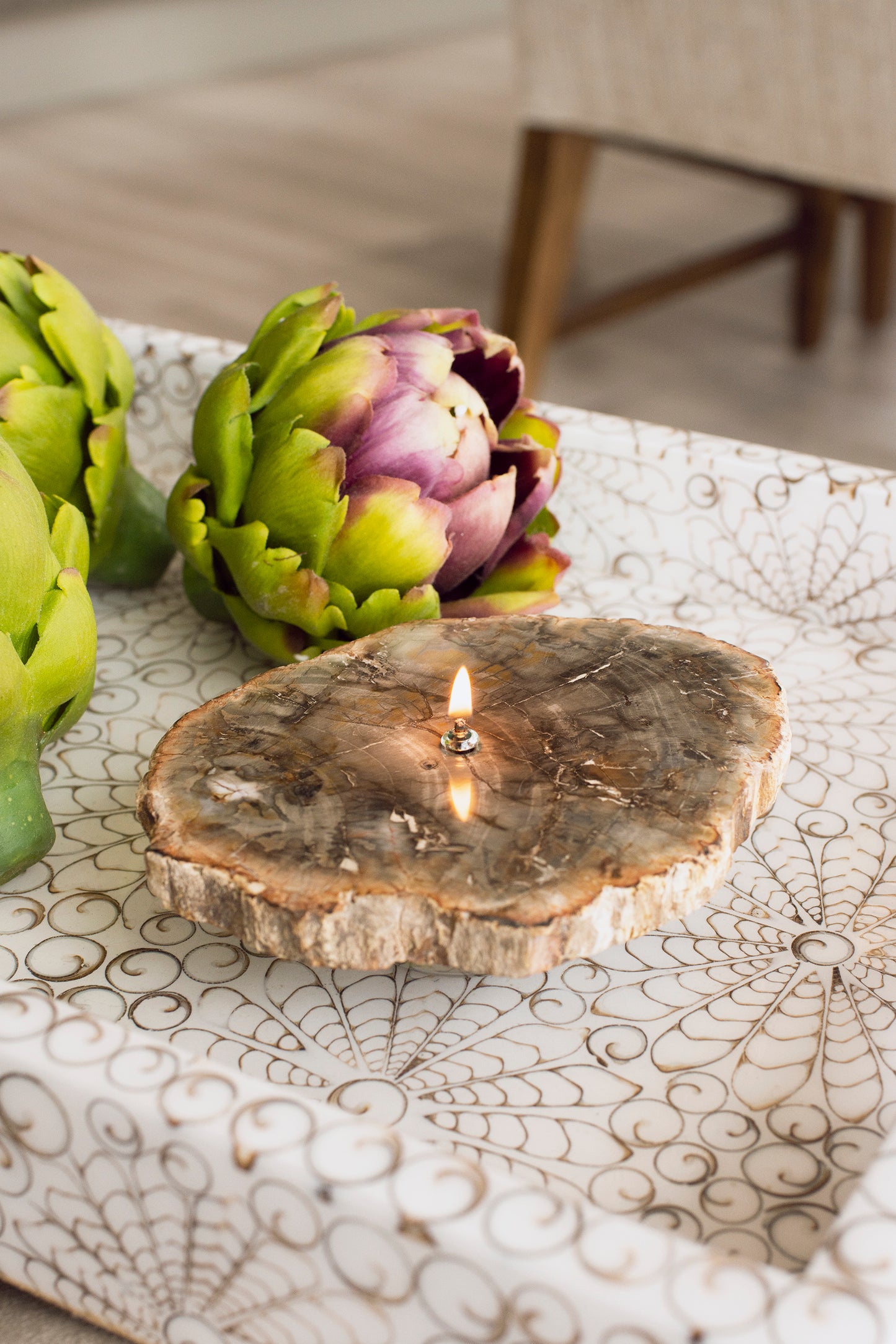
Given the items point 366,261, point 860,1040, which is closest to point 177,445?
point 860,1040

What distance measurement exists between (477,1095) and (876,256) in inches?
59.6

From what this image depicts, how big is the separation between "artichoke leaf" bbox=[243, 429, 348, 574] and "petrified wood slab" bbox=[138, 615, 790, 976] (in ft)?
0.15

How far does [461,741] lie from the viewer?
400 mm

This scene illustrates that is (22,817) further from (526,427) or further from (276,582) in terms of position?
(526,427)

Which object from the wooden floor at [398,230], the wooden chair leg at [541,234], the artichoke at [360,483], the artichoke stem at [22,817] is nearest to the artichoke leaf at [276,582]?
the artichoke at [360,483]

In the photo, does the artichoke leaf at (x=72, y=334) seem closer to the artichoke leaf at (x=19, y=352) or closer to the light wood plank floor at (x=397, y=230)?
the artichoke leaf at (x=19, y=352)

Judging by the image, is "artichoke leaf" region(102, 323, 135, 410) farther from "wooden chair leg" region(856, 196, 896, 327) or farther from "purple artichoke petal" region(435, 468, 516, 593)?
"wooden chair leg" region(856, 196, 896, 327)

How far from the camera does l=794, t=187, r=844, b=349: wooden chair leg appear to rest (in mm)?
1585

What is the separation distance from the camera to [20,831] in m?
0.43

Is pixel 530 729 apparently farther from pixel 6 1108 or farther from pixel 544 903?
pixel 6 1108

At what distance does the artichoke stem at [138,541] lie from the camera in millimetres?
608

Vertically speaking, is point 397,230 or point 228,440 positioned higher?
point 228,440

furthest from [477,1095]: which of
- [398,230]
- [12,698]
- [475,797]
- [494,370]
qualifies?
[398,230]

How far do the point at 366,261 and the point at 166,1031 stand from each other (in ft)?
5.28
